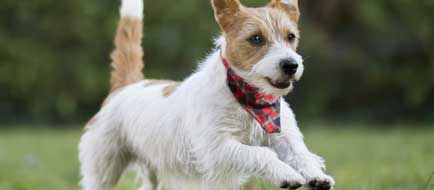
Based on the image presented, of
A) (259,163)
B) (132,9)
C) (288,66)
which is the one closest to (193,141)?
(259,163)

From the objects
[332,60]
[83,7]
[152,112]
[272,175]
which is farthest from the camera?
[332,60]

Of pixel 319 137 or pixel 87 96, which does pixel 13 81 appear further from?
pixel 319 137

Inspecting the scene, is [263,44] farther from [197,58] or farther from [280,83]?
[197,58]

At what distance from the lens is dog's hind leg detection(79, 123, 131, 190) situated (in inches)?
270

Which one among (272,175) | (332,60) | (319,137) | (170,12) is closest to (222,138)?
(272,175)

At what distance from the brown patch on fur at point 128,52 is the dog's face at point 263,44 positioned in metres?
1.62

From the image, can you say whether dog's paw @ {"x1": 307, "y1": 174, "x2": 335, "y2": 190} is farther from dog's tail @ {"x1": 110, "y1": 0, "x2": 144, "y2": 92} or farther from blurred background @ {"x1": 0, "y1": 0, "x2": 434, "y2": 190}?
blurred background @ {"x1": 0, "y1": 0, "x2": 434, "y2": 190}

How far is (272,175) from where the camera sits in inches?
204

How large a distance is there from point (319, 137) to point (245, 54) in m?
10.3

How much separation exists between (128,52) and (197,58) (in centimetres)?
1285

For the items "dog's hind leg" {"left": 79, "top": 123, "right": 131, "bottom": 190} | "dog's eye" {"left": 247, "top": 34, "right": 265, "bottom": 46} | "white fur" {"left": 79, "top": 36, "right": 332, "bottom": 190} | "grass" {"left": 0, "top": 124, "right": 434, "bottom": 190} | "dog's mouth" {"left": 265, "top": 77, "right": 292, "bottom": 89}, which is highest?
"dog's eye" {"left": 247, "top": 34, "right": 265, "bottom": 46}

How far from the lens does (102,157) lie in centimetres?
687

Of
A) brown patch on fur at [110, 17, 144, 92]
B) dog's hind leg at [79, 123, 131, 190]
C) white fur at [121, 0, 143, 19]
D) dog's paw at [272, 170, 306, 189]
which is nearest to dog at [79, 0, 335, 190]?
dog's paw at [272, 170, 306, 189]

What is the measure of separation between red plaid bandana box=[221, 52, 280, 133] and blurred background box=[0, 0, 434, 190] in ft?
A: 42.7
